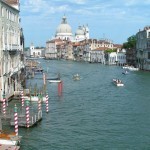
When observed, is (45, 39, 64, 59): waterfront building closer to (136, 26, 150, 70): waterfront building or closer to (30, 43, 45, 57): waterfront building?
(30, 43, 45, 57): waterfront building

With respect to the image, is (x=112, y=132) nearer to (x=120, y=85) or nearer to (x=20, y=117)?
(x=20, y=117)

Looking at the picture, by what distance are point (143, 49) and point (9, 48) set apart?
43236mm

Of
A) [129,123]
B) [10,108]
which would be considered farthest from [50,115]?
[129,123]

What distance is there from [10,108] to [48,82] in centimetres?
1791

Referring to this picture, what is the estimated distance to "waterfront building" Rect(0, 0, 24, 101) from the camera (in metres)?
22.6

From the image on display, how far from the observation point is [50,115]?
20.9 metres

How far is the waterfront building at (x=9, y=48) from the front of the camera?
74.2ft

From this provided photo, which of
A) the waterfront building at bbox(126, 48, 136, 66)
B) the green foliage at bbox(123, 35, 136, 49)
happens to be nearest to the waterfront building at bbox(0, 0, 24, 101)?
the waterfront building at bbox(126, 48, 136, 66)

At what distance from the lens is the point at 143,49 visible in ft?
213

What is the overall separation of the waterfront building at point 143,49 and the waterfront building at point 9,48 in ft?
117

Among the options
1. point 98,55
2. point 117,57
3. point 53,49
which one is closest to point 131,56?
point 117,57

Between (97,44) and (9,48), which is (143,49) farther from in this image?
(9,48)

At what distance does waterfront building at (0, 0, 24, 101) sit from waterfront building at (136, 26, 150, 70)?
3567 centimetres

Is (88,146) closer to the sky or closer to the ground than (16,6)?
closer to the ground
